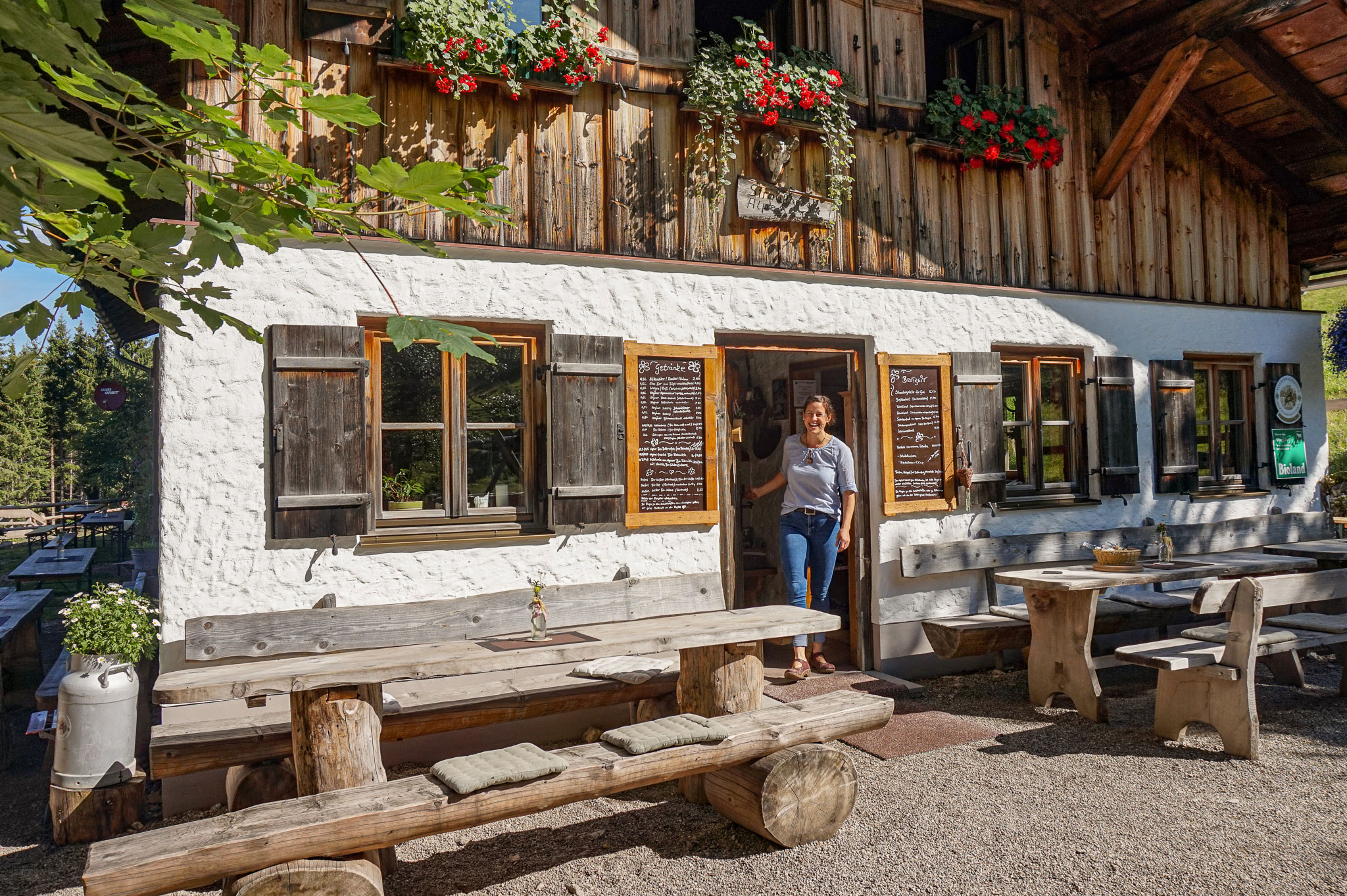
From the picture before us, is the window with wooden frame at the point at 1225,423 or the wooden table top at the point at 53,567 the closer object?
the window with wooden frame at the point at 1225,423

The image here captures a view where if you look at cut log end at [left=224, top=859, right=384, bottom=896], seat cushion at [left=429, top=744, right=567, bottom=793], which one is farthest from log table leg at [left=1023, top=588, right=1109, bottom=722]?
cut log end at [left=224, top=859, right=384, bottom=896]

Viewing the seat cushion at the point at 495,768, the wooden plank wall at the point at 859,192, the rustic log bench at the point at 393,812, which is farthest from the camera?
the wooden plank wall at the point at 859,192

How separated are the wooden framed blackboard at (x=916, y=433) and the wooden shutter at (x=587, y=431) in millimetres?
1913

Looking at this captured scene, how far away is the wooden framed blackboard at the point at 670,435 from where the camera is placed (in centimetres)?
526

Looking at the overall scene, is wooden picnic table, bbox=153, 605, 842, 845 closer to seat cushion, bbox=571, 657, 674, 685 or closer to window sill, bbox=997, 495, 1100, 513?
seat cushion, bbox=571, 657, 674, 685

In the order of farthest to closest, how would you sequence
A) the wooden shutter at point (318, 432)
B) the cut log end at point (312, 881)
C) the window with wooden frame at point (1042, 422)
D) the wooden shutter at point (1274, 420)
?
the wooden shutter at point (1274, 420)
the window with wooden frame at point (1042, 422)
the wooden shutter at point (318, 432)
the cut log end at point (312, 881)

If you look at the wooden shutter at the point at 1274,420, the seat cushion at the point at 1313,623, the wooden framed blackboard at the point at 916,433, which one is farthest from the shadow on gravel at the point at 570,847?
the wooden shutter at the point at 1274,420

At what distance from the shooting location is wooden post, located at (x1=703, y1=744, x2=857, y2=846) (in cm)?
347

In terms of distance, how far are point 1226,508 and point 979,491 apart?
8.64 ft

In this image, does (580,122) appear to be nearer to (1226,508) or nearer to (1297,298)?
(1226,508)

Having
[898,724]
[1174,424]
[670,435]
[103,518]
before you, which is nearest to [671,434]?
[670,435]

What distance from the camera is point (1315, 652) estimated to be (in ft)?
22.2

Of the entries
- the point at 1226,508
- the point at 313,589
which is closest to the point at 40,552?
the point at 313,589

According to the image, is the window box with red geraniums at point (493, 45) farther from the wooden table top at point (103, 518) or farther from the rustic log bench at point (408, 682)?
the wooden table top at point (103, 518)
